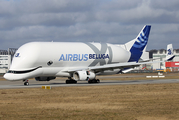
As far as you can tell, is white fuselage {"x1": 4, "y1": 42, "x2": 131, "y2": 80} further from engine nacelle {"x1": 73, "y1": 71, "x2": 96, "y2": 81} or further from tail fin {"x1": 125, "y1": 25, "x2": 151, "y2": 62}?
tail fin {"x1": 125, "y1": 25, "x2": 151, "y2": 62}

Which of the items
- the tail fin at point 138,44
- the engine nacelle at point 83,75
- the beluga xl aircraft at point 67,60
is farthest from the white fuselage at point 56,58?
the tail fin at point 138,44

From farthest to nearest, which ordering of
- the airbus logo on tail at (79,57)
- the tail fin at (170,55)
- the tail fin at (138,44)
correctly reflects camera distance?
1. the tail fin at (170,55)
2. the tail fin at (138,44)
3. the airbus logo on tail at (79,57)

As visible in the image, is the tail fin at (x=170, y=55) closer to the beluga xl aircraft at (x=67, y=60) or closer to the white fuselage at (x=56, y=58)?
the beluga xl aircraft at (x=67, y=60)

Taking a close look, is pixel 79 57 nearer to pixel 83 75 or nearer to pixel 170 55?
pixel 83 75

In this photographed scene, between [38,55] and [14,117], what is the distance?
2654 centimetres

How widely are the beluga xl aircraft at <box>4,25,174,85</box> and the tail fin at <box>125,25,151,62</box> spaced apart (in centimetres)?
81

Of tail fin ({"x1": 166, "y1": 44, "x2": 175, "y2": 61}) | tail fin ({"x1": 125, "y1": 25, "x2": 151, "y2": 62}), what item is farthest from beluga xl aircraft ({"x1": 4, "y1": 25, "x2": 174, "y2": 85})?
tail fin ({"x1": 166, "y1": 44, "x2": 175, "y2": 61})

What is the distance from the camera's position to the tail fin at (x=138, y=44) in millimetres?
52747

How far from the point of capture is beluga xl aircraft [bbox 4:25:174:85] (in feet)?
132

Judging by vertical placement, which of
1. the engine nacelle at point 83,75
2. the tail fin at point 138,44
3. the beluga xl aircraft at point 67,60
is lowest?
the engine nacelle at point 83,75

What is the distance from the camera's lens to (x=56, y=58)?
4241cm

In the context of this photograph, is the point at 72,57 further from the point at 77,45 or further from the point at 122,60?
the point at 122,60

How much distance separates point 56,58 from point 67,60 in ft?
6.32

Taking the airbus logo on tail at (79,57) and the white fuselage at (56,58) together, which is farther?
the airbus logo on tail at (79,57)
